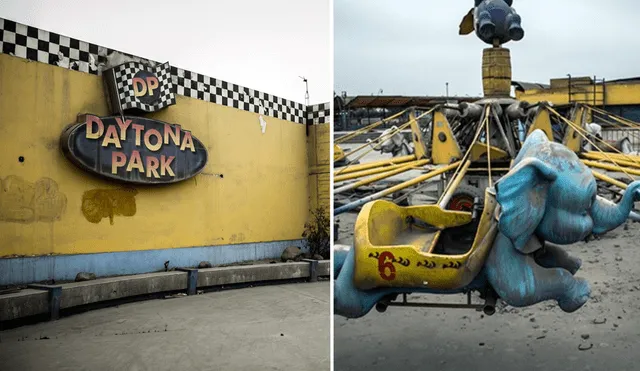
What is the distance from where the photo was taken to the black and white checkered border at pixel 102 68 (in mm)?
2252

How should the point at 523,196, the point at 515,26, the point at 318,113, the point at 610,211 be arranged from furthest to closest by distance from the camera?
the point at 318,113
the point at 515,26
the point at 610,211
the point at 523,196

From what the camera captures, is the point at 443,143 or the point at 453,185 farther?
the point at 443,143

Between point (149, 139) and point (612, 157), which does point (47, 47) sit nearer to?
point (149, 139)

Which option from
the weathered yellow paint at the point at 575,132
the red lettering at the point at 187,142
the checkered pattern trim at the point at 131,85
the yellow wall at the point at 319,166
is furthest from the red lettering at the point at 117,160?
the weathered yellow paint at the point at 575,132

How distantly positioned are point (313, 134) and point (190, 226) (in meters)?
0.69

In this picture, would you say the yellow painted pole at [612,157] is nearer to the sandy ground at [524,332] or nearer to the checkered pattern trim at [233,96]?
the sandy ground at [524,332]

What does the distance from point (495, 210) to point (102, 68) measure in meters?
1.77

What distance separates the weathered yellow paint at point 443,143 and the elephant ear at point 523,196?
0.88 metres

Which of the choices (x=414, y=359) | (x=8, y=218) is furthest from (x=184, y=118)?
(x=414, y=359)

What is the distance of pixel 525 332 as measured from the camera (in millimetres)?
2236

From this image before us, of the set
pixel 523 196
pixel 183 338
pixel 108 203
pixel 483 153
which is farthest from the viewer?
pixel 108 203

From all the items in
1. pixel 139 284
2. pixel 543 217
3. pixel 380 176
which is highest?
pixel 380 176

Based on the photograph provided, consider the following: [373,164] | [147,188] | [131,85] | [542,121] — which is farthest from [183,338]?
[542,121]

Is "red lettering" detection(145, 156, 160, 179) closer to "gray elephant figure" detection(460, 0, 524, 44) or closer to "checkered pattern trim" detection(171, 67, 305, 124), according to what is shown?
"checkered pattern trim" detection(171, 67, 305, 124)
